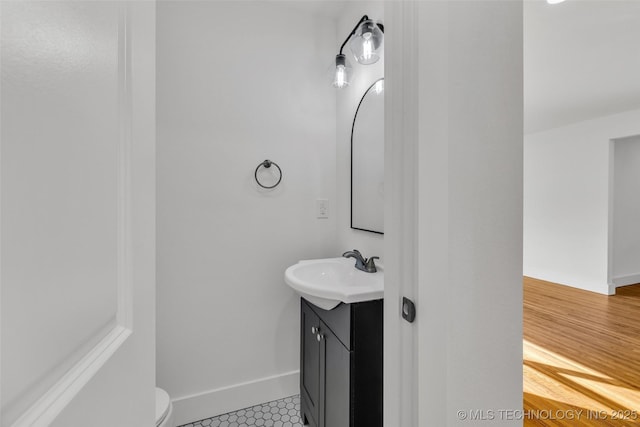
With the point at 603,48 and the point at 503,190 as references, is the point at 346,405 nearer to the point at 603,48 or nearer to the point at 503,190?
the point at 503,190

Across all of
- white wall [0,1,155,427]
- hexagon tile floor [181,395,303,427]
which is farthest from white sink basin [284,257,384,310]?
hexagon tile floor [181,395,303,427]

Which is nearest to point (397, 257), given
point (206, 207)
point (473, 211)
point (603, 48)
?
point (473, 211)

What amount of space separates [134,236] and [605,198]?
211 inches

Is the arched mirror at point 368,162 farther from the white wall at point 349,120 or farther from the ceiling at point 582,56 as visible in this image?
the ceiling at point 582,56

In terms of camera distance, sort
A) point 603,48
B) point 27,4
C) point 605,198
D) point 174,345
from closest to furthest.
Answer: point 27,4 < point 174,345 < point 603,48 < point 605,198

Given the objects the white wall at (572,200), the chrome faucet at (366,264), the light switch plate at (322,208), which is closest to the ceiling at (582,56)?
the white wall at (572,200)

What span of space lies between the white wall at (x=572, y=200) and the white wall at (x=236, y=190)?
4.19m

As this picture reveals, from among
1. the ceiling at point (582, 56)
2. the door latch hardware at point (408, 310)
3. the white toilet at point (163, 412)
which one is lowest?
the white toilet at point (163, 412)

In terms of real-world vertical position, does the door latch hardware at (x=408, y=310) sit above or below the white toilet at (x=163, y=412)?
above

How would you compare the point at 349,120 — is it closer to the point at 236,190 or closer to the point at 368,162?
the point at 368,162

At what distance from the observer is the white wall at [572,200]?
12.4 ft

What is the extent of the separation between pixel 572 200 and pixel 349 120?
172 inches

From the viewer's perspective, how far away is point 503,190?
2.29 ft

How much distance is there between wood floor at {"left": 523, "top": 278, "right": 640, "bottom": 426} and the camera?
1.61 m
